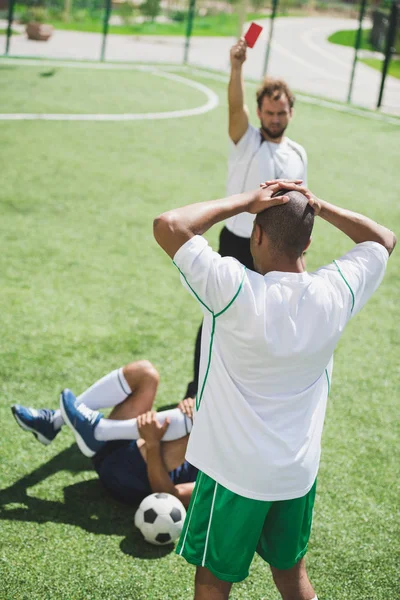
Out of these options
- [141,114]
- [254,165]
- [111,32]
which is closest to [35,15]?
[111,32]

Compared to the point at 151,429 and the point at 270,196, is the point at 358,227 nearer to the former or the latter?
the point at 270,196

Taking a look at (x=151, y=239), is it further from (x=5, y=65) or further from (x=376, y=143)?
(x=5, y=65)

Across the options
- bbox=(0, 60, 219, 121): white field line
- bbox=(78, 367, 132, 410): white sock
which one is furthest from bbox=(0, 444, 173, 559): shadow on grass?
bbox=(0, 60, 219, 121): white field line

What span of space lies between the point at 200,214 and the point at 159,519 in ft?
6.36

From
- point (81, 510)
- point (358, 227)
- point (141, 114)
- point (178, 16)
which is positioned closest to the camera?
point (358, 227)

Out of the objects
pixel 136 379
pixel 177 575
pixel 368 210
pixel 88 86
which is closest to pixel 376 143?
pixel 368 210

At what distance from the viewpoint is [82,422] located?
175 inches

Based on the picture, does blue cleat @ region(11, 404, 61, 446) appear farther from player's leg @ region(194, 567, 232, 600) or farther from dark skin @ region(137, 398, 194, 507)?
player's leg @ region(194, 567, 232, 600)

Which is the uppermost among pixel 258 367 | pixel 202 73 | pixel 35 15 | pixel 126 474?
pixel 35 15

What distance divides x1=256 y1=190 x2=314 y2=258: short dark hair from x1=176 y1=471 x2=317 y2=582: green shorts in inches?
37.9

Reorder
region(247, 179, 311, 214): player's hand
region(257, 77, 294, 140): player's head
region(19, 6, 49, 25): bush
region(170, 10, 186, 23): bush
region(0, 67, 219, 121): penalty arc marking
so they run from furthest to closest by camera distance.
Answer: region(170, 10, 186, 23): bush, region(19, 6, 49, 25): bush, region(0, 67, 219, 121): penalty arc marking, region(257, 77, 294, 140): player's head, region(247, 179, 311, 214): player's hand

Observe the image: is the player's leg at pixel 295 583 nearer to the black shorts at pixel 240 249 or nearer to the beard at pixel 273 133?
the black shorts at pixel 240 249

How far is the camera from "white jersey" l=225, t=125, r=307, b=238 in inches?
211

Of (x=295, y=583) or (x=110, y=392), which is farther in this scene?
(x=110, y=392)
